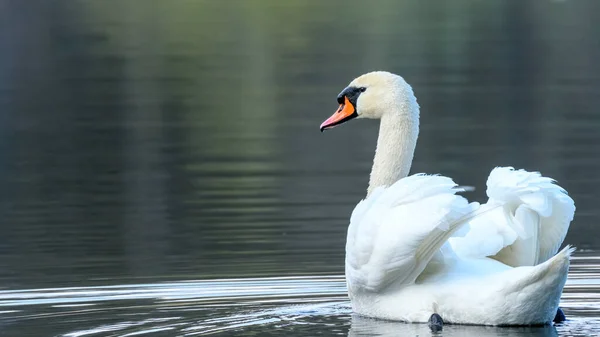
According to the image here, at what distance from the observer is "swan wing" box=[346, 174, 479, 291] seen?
8.27m

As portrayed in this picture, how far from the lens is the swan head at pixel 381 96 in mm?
9953

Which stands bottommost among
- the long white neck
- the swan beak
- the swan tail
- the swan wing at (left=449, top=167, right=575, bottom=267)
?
the swan tail

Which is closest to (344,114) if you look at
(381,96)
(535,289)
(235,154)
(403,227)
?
(381,96)

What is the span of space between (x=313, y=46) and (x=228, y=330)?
34.7 meters

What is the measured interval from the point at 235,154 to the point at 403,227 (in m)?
11.7

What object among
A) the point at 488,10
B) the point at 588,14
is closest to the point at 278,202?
the point at 588,14

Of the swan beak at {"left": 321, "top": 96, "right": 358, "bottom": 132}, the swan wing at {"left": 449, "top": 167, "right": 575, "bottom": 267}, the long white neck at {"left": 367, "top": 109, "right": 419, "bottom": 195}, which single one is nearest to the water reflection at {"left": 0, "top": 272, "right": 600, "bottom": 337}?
the swan wing at {"left": 449, "top": 167, "right": 575, "bottom": 267}

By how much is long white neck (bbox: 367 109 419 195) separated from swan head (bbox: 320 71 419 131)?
1.9 inches

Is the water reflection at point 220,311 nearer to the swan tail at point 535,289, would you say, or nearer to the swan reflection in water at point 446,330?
the swan reflection in water at point 446,330

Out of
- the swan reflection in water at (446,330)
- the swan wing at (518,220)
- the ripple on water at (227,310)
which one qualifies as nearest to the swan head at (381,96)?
the swan wing at (518,220)

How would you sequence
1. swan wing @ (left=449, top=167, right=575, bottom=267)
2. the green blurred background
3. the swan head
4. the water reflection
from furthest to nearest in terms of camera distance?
1. the green blurred background
2. the swan head
3. swan wing @ (left=449, top=167, right=575, bottom=267)
4. the water reflection

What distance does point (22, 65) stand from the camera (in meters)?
39.1

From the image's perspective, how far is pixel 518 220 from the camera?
8891 mm

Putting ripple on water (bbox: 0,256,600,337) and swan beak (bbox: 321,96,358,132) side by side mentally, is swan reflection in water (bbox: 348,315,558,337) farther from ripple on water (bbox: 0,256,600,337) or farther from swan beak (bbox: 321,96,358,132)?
swan beak (bbox: 321,96,358,132)
